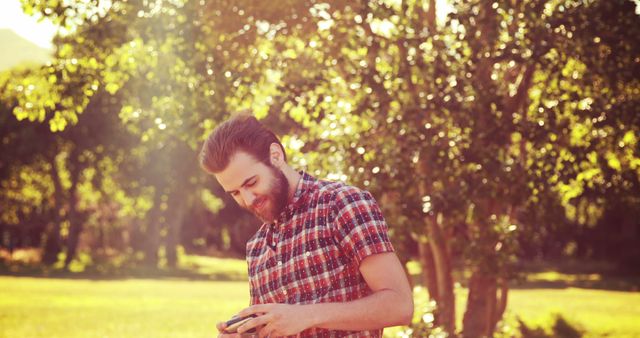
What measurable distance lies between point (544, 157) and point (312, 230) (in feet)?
22.2

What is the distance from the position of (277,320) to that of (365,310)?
0.36 m

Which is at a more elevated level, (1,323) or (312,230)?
(312,230)

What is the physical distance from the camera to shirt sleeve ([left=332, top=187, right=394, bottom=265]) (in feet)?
11.2

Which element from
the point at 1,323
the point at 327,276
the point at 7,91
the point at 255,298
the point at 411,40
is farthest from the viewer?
the point at 1,323

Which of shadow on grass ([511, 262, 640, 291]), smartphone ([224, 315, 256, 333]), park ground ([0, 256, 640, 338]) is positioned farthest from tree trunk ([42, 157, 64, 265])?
smartphone ([224, 315, 256, 333])

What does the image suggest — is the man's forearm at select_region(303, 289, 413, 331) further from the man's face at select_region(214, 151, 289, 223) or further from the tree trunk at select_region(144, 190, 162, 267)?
the tree trunk at select_region(144, 190, 162, 267)

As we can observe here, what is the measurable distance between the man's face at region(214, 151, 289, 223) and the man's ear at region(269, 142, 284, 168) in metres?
0.03

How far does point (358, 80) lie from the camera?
998 centimetres

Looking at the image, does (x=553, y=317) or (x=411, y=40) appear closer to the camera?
(x=411, y=40)

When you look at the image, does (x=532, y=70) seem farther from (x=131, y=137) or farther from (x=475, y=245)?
(x=131, y=137)

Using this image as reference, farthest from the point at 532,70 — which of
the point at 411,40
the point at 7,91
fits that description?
the point at 7,91

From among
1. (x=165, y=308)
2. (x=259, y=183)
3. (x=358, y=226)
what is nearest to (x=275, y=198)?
(x=259, y=183)

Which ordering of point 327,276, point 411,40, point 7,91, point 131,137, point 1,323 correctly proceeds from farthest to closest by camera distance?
1. point 131,137
2. point 1,323
3. point 7,91
4. point 411,40
5. point 327,276

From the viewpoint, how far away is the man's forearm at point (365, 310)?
3.33 m
